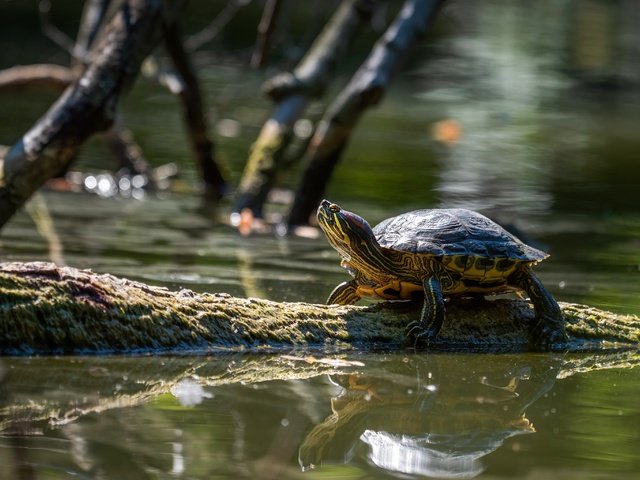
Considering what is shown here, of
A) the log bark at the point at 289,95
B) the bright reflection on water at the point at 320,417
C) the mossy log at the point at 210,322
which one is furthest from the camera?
the log bark at the point at 289,95

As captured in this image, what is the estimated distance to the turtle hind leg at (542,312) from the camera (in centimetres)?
474

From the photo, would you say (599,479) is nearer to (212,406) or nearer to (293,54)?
(212,406)

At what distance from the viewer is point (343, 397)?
13.4 feet

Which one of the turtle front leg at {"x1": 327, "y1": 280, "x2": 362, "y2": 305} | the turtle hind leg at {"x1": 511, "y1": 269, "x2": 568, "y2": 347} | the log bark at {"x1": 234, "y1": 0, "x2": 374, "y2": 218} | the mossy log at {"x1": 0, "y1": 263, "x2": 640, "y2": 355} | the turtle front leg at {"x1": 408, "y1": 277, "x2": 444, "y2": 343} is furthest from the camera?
the log bark at {"x1": 234, "y1": 0, "x2": 374, "y2": 218}

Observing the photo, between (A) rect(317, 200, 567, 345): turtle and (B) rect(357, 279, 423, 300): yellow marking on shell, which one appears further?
(B) rect(357, 279, 423, 300): yellow marking on shell

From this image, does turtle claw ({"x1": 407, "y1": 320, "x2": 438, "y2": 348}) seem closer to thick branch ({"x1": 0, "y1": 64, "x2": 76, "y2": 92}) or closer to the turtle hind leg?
the turtle hind leg

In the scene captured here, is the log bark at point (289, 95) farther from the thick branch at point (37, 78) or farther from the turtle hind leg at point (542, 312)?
the turtle hind leg at point (542, 312)

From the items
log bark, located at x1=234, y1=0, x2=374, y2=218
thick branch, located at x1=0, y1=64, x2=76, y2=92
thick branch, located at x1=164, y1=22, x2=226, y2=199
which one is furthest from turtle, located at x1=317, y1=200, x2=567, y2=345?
thick branch, located at x1=0, y1=64, x2=76, y2=92

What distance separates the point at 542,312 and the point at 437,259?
525 mm

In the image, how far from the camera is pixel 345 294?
5090 millimetres

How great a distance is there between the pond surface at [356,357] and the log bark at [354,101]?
0.54 m

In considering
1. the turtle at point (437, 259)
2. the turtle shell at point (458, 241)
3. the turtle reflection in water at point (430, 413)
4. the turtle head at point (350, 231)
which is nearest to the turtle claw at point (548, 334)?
the turtle at point (437, 259)

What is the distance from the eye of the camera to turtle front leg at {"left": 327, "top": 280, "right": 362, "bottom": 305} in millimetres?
5035

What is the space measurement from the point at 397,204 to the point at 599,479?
641cm
